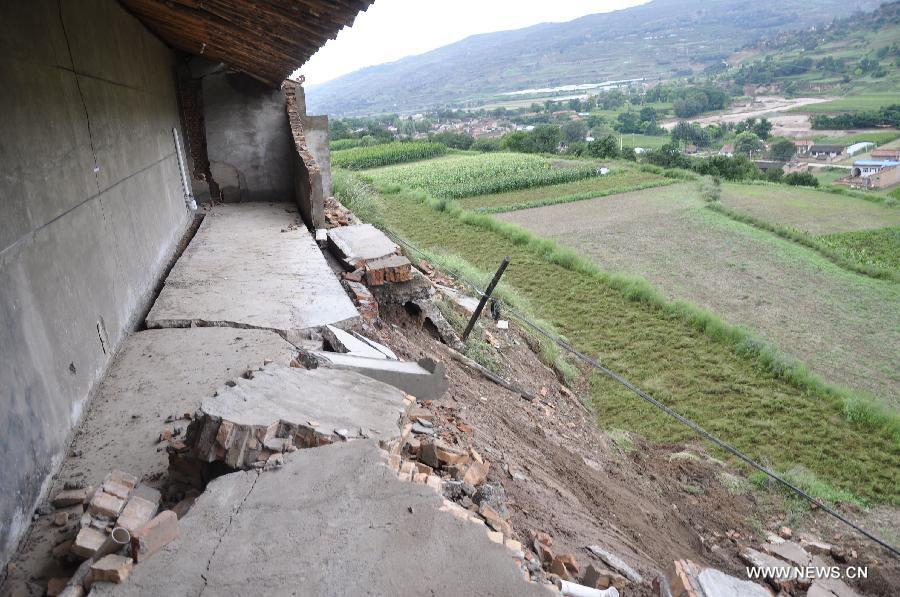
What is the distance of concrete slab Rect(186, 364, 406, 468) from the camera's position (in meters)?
3.00

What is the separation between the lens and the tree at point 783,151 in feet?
177

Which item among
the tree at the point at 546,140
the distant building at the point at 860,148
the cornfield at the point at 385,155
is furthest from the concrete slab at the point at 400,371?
the distant building at the point at 860,148

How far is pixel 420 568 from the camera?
2359mm

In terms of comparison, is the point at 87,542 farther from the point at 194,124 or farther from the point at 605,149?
the point at 605,149

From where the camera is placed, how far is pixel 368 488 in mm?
2738

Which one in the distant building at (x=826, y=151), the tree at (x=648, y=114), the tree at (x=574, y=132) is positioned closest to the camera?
the distant building at (x=826, y=151)

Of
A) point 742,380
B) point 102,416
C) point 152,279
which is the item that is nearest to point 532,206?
point 742,380

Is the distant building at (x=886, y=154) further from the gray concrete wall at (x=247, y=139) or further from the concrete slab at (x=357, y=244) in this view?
the concrete slab at (x=357, y=244)

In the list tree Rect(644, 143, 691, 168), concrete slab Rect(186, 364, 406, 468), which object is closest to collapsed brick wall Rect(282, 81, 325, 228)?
concrete slab Rect(186, 364, 406, 468)

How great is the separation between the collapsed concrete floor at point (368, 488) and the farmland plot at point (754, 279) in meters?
6.11

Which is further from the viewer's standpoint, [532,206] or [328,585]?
[532,206]

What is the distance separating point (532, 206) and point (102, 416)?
25.4 meters

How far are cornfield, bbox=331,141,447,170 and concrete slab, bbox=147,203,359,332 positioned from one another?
103 ft

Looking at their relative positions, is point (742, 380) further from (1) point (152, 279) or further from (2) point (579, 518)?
(1) point (152, 279)
